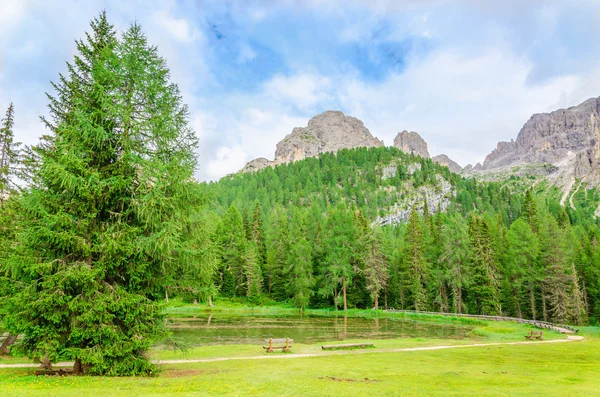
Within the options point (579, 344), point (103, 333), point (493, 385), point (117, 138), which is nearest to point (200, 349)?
point (103, 333)

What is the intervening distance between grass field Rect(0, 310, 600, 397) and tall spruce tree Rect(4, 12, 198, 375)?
5.75 feet

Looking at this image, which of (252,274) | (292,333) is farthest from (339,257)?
(292,333)

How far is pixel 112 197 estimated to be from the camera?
642 inches

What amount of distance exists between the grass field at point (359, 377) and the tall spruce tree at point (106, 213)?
5.75ft

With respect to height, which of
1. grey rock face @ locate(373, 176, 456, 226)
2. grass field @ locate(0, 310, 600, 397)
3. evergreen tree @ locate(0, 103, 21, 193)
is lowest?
grass field @ locate(0, 310, 600, 397)

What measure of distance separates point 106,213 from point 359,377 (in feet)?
42.7

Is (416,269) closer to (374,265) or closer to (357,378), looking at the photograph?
(374,265)

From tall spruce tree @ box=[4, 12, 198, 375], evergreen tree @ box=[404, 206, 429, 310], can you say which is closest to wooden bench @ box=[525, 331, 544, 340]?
evergreen tree @ box=[404, 206, 429, 310]

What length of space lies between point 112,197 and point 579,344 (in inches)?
1332

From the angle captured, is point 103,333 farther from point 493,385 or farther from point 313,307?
point 313,307

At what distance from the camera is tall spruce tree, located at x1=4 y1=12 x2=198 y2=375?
14.2 metres

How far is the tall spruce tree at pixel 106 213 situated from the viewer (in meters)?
14.2

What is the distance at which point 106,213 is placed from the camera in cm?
1650

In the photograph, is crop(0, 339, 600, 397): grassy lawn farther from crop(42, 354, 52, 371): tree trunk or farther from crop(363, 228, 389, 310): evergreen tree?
crop(363, 228, 389, 310): evergreen tree
